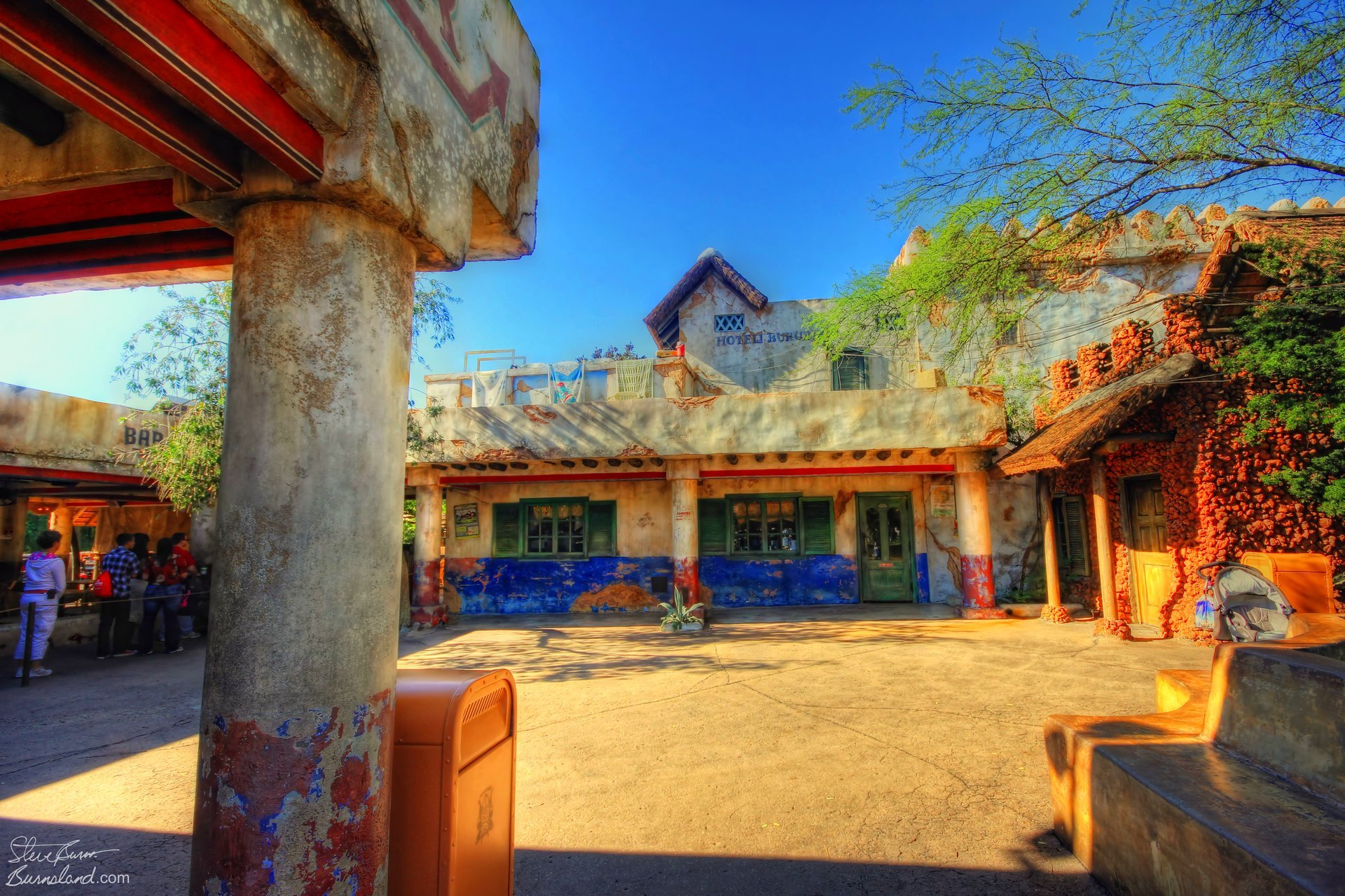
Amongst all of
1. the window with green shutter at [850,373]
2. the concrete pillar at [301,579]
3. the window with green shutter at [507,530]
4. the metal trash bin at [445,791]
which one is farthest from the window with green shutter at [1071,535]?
the concrete pillar at [301,579]

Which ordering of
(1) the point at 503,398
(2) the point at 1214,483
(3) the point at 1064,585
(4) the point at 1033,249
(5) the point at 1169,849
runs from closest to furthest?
(5) the point at 1169,849, (4) the point at 1033,249, (2) the point at 1214,483, (3) the point at 1064,585, (1) the point at 503,398

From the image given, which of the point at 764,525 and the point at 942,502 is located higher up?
the point at 942,502

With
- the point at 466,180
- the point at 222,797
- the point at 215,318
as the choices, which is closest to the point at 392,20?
A: the point at 466,180

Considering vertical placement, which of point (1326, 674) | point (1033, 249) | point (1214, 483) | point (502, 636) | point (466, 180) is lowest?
point (502, 636)

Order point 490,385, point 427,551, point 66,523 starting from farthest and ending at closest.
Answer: point 66,523
point 490,385
point 427,551

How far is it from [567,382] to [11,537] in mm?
12233

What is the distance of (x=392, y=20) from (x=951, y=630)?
1014 cm

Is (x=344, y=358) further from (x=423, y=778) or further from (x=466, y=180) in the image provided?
(x=423, y=778)

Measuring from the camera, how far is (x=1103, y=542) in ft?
31.1

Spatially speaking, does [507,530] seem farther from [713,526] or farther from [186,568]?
[186,568]

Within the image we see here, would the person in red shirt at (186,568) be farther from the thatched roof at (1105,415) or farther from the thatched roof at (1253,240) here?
the thatched roof at (1253,240)

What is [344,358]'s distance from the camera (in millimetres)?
2221

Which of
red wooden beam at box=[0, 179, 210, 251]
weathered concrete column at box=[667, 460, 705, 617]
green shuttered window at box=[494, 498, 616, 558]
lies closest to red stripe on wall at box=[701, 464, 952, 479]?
weathered concrete column at box=[667, 460, 705, 617]

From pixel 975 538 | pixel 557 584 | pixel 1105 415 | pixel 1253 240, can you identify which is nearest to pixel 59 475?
pixel 557 584
